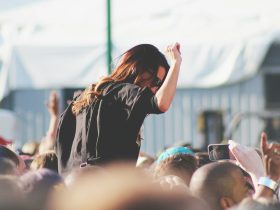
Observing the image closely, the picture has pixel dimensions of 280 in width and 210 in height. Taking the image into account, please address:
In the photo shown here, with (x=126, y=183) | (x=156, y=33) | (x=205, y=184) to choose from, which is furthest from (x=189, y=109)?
(x=126, y=183)

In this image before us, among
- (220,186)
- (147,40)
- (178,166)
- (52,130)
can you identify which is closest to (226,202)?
(220,186)

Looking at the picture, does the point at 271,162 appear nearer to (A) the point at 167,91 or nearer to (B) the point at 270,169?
(B) the point at 270,169

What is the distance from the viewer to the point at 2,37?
14.0 meters

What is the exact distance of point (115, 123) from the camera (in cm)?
545

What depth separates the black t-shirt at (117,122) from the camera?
→ 17.6ft

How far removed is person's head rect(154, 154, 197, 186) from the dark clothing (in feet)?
0.86

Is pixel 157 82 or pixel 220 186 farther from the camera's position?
pixel 157 82

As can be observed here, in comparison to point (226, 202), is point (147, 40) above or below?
above

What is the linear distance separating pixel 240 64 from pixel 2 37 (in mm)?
3036

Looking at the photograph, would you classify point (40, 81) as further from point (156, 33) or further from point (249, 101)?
point (249, 101)

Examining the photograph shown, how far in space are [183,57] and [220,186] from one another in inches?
341

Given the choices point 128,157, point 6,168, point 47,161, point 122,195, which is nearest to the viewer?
point 122,195

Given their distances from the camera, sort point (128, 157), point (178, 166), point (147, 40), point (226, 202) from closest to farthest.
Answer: point (226, 202)
point (128, 157)
point (178, 166)
point (147, 40)

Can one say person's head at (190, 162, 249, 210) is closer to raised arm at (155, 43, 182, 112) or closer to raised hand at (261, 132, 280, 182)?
raised hand at (261, 132, 280, 182)
